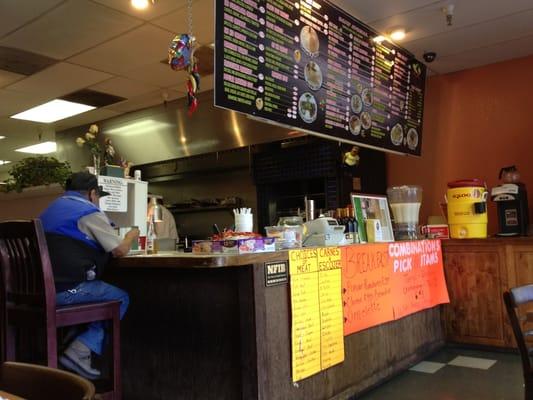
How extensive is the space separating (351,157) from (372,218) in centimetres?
145

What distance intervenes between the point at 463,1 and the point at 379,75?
806mm

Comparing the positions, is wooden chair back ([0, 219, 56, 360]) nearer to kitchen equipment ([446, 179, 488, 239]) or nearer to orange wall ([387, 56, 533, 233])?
kitchen equipment ([446, 179, 488, 239])

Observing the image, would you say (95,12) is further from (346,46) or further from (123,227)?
(346,46)

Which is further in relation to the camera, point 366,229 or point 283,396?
point 366,229

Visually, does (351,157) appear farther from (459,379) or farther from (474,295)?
(459,379)

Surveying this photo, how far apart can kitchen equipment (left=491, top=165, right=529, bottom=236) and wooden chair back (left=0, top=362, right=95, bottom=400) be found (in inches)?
165

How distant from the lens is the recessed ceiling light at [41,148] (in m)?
8.43

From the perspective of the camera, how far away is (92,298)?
2.46 metres

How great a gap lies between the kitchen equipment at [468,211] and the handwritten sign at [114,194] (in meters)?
2.82

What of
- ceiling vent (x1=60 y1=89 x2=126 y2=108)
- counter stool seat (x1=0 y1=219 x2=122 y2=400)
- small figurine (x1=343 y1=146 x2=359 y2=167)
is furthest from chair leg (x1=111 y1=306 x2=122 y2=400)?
ceiling vent (x1=60 y1=89 x2=126 y2=108)

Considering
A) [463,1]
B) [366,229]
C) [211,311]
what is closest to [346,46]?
[463,1]

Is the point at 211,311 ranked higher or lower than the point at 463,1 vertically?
lower

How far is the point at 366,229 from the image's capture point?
11.6ft

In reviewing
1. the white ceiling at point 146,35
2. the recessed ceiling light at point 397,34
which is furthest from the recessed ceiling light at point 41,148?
the recessed ceiling light at point 397,34
